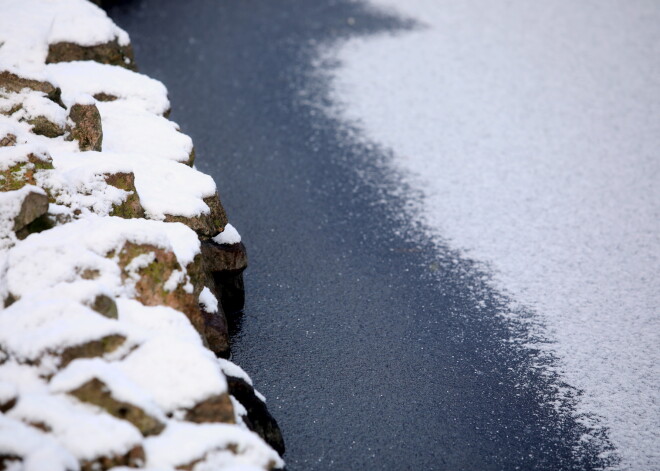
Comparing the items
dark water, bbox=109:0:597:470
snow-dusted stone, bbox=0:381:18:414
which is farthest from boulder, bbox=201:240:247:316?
snow-dusted stone, bbox=0:381:18:414

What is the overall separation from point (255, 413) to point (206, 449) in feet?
1.90

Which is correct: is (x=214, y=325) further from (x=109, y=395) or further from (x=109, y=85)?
(x=109, y=85)

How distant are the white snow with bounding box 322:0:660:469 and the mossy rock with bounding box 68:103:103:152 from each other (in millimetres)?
2519

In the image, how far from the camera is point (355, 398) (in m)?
3.27

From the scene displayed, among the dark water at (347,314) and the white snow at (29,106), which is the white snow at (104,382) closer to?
the dark water at (347,314)

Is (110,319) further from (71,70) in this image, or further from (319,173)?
(319,173)

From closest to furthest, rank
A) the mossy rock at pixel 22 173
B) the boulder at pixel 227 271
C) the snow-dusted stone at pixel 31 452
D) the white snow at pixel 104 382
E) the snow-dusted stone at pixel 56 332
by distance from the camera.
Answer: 1. the snow-dusted stone at pixel 31 452
2. the white snow at pixel 104 382
3. the snow-dusted stone at pixel 56 332
4. the mossy rock at pixel 22 173
5. the boulder at pixel 227 271

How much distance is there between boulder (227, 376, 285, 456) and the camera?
8.91 feet

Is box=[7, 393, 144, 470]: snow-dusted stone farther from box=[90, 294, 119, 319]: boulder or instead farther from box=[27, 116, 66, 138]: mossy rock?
box=[27, 116, 66, 138]: mossy rock

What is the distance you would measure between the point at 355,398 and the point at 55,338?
1.62 m

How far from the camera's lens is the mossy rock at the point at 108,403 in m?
2.17

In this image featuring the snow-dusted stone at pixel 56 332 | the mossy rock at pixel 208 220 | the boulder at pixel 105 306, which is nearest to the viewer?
the snow-dusted stone at pixel 56 332

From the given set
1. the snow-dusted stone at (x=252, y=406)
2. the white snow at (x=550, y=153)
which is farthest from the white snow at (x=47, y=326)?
the white snow at (x=550, y=153)

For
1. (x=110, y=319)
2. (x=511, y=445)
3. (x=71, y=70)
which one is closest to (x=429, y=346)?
(x=511, y=445)
